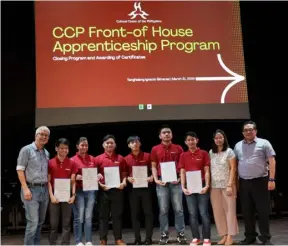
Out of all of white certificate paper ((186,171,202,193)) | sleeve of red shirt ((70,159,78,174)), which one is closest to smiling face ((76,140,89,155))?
sleeve of red shirt ((70,159,78,174))

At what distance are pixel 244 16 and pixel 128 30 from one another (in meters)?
2.06

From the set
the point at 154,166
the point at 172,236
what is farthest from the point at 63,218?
the point at 172,236

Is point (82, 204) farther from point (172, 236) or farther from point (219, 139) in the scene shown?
Result: point (219, 139)

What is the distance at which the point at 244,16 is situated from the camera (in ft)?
19.4

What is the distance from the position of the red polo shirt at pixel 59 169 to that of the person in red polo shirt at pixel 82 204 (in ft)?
0.45

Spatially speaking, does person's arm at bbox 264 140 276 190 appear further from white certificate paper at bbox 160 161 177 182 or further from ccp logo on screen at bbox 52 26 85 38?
ccp logo on screen at bbox 52 26 85 38

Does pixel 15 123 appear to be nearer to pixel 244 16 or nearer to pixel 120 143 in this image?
pixel 120 143

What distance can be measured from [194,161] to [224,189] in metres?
0.43

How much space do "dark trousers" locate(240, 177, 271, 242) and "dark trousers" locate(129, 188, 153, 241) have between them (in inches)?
40.2

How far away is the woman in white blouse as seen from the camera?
3941mm

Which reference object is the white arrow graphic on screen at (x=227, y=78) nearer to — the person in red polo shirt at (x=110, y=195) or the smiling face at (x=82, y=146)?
the person in red polo shirt at (x=110, y=195)

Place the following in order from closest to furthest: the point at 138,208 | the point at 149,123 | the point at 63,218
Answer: the point at 63,218 < the point at 138,208 < the point at 149,123

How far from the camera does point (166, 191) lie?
163 inches

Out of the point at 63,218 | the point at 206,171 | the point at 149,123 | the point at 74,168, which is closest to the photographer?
the point at 63,218
